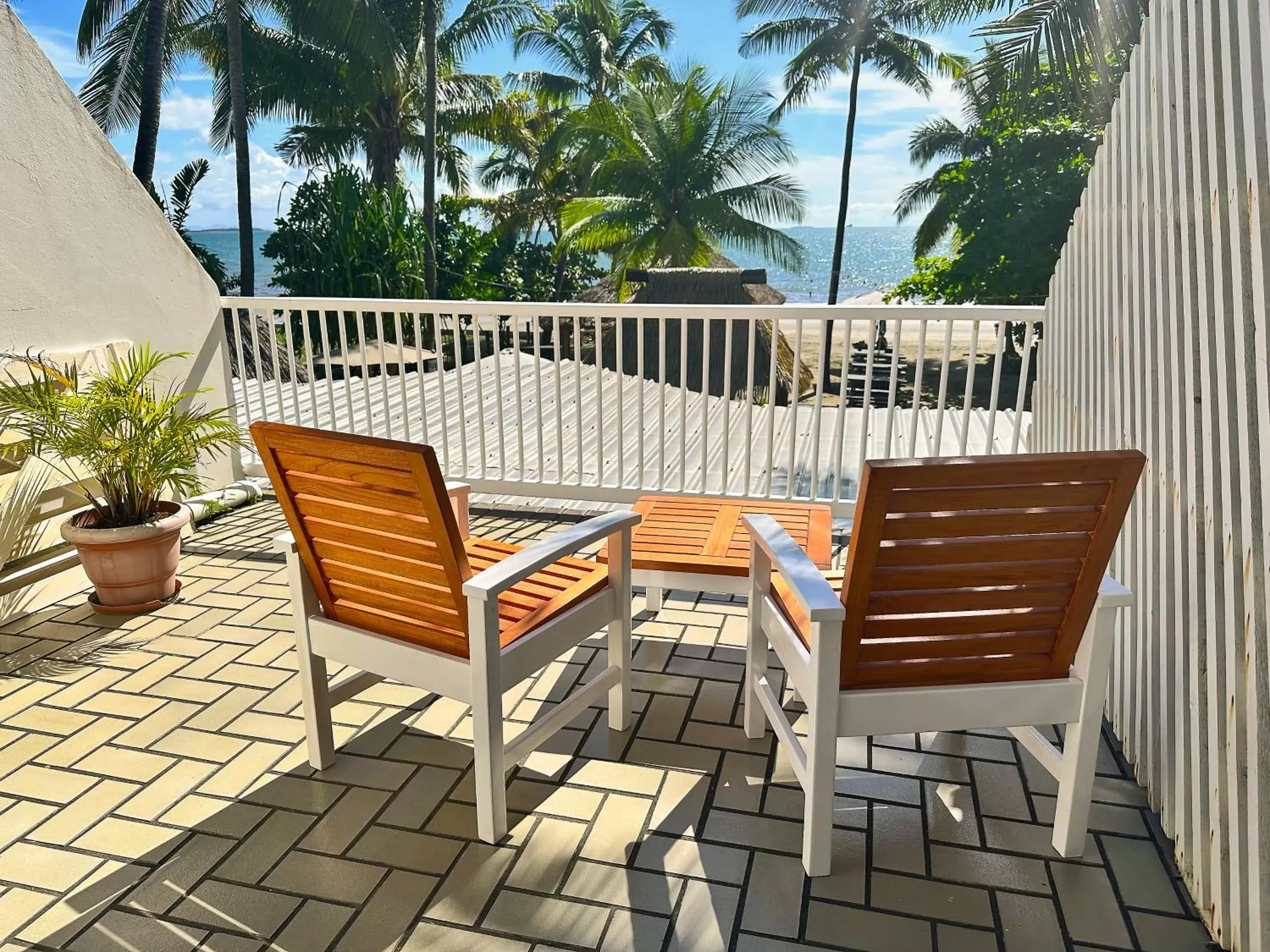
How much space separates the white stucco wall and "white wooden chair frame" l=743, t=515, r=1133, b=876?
3.55 meters

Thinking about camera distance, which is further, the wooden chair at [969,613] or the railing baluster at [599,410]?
the railing baluster at [599,410]

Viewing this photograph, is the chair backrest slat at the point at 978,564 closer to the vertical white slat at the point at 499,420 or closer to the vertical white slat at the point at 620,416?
the vertical white slat at the point at 620,416

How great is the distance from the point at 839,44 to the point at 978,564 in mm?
27964

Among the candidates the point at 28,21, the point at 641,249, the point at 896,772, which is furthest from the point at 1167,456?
the point at 28,21

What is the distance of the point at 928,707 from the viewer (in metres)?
2.08

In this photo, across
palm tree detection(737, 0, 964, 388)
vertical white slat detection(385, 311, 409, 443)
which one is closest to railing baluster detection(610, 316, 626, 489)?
vertical white slat detection(385, 311, 409, 443)

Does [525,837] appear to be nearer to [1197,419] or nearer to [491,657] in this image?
[491,657]

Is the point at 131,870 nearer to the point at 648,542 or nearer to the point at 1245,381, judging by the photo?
the point at 648,542

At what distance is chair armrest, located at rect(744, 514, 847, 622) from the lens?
1.95 metres

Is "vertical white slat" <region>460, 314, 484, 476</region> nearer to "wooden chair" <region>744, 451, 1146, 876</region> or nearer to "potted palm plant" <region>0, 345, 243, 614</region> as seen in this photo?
"potted palm plant" <region>0, 345, 243, 614</region>

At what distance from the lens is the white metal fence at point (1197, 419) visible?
5.67 ft

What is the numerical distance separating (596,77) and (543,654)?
35035 millimetres

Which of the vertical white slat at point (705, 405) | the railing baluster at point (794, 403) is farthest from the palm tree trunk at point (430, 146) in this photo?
the railing baluster at point (794, 403)

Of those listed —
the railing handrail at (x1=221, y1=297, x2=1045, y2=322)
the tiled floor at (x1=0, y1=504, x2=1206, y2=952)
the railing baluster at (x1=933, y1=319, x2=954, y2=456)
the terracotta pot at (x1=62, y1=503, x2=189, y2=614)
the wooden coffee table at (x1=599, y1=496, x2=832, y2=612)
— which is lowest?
the tiled floor at (x1=0, y1=504, x2=1206, y2=952)
